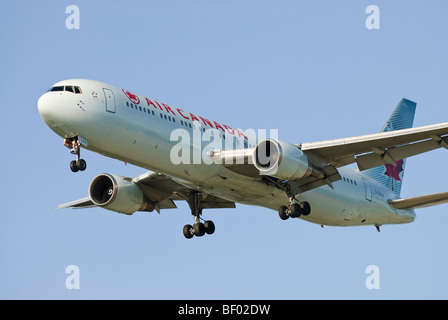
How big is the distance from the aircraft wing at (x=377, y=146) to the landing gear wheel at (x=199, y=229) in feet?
24.5

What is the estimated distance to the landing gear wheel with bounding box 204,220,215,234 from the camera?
42094 millimetres

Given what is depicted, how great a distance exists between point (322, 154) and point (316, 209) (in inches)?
159

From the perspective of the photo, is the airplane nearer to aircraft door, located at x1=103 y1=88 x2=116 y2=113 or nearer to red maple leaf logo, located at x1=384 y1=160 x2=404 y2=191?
aircraft door, located at x1=103 y1=88 x2=116 y2=113

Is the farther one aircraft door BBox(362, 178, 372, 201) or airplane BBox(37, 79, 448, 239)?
aircraft door BBox(362, 178, 372, 201)

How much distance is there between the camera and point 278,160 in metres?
35.9

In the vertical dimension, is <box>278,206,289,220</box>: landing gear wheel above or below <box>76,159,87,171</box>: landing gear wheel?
below

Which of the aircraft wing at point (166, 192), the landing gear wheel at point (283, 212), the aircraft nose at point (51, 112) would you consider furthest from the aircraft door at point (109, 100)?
the landing gear wheel at point (283, 212)

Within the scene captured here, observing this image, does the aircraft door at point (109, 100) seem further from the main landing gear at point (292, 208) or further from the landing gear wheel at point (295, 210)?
the landing gear wheel at point (295, 210)

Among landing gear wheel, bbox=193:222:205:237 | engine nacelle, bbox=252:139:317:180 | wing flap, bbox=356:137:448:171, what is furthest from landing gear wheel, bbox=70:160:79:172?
wing flap, bbox=356:137:448:171

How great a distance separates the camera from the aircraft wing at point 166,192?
137 ft

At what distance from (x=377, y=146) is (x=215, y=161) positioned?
747 cm

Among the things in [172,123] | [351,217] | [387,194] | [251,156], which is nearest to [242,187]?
[251,156]

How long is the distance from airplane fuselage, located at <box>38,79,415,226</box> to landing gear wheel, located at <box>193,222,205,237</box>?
2.89 meters

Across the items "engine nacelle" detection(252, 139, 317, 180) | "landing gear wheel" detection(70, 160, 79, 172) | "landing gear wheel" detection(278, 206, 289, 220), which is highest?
"engine nacelle" detection(252, 139, 317, 180)
